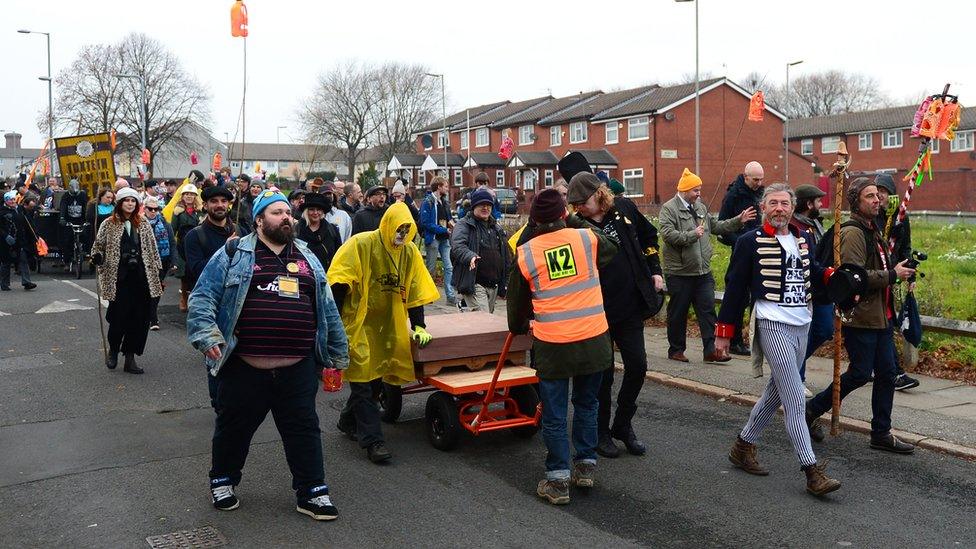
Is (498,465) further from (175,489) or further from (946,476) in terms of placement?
(946,476)

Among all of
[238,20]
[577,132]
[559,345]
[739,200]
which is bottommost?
[559,345]

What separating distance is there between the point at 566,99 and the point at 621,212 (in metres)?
66.6

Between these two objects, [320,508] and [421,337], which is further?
[421,337]

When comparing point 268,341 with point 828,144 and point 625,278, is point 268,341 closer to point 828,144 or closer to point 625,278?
point 625,278

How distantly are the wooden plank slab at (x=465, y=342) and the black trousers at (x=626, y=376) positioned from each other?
71cm

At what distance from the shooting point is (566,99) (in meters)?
71.9

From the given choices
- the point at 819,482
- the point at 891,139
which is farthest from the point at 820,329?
the point at 891,139

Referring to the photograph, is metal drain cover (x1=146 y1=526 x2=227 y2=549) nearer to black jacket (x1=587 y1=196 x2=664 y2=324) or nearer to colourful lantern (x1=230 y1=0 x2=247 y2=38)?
black jacket (x1=587 y1=196 x2=664 y2=324)

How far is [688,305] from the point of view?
10.1m

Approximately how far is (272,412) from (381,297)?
60.8 inches

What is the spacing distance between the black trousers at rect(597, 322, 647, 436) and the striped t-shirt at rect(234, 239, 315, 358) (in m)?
2.19

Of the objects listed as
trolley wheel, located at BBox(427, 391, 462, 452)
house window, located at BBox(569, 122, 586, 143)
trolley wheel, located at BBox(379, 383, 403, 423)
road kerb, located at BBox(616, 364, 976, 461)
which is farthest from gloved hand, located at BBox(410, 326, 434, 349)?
house window, located at BBox(569, 122, 586, 143)

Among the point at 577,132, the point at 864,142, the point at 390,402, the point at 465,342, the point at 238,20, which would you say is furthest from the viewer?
the point at 864,142

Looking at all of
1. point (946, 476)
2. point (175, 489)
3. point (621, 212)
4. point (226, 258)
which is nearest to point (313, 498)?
point (175, 489)
